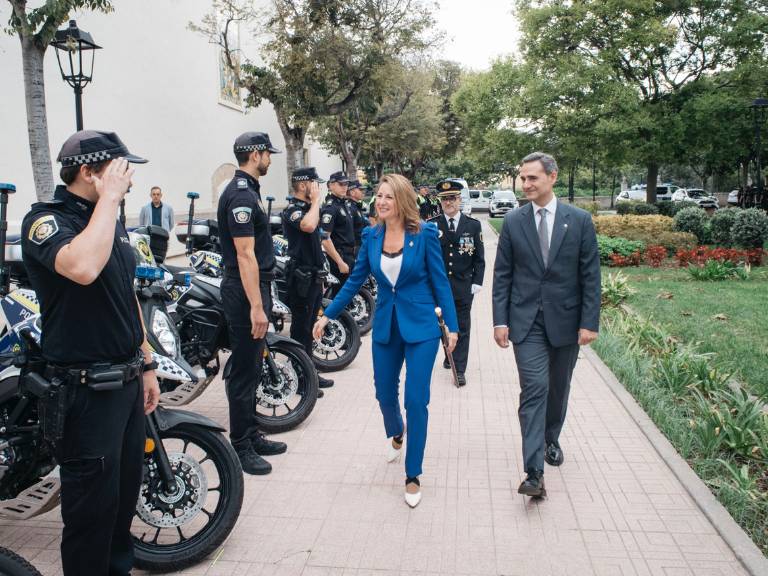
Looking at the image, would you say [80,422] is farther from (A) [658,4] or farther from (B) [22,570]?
(A) [658,4]

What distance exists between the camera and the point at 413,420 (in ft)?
13.5

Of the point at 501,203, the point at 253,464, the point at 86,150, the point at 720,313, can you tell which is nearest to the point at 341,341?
the point at 253,464

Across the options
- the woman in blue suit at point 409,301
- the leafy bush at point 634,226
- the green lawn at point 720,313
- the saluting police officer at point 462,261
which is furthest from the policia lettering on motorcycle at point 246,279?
the leafy bush at point 634,226

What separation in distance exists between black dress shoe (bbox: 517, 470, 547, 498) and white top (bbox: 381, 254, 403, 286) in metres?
1.37

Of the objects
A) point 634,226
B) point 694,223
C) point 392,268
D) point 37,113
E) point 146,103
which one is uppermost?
point 146,103

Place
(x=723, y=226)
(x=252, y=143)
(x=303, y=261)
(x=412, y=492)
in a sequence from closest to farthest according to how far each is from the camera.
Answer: (x=412, y=492) < (x=252, y=143) < (x=303, y=261) < (x=723, y=226)

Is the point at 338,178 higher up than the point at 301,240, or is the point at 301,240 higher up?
the point at 338,178

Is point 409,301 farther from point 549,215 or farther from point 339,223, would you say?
point 339,223

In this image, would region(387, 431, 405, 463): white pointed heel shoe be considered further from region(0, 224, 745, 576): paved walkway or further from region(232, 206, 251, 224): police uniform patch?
region(232, 206, 251, 224): police uniform patch

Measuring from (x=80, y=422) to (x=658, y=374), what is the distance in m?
5.22

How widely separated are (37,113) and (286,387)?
19.8 feet

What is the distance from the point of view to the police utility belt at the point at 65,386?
96.8 inches

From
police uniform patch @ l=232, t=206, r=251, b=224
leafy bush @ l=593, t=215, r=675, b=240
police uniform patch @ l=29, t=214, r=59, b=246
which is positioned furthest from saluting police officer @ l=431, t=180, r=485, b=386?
leafy bush @ l=593, t=215, r=675, b=240

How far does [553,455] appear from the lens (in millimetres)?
4605
